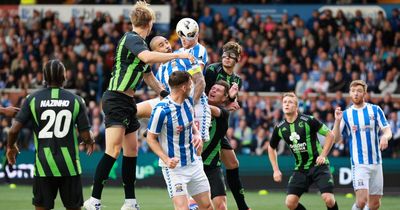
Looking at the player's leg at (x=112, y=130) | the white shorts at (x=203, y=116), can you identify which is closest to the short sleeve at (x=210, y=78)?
the white shorts at (x=203, y=116)

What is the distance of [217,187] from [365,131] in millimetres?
2900

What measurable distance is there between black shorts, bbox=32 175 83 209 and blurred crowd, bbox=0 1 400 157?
11166 mm

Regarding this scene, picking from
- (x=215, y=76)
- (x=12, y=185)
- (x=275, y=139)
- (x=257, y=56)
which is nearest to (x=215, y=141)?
(x=215, y=76)

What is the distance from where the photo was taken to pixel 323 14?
953 inches

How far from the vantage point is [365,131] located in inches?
518

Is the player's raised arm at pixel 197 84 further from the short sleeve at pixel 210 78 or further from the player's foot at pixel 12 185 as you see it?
the player's foot at pixel 12 185

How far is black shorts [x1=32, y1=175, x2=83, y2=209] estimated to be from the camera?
31.3ft

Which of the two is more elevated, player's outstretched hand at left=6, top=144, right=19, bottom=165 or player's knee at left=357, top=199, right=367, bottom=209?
player's outstretched hand at left=6, top=144, right=19, bottom=165

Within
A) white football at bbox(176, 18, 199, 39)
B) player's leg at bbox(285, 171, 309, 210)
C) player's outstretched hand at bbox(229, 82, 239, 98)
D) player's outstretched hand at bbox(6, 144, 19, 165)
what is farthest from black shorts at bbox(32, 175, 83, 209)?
player's leg at bbox(285, 171, 309, 210)

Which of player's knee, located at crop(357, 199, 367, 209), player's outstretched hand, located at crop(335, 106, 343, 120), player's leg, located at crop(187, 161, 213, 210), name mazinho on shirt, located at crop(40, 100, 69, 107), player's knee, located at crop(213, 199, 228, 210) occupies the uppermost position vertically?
name mazinho on shirt, located at crop(40, 100, 69, 107)

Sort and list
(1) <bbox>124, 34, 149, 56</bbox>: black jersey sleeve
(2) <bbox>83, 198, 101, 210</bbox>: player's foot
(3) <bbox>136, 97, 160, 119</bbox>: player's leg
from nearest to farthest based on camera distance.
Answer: (1) <bbox>124, 34, 149, 56</bbox>: black jersey sleeve, (2) <bbox>83, 198, 101, 210</bbox>: player's foot, (3) <bbox>136, 97, 160, 119</bbox>: player's leg

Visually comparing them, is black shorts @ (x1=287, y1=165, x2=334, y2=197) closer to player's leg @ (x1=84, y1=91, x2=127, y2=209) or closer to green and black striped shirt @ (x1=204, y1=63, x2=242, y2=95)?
green and black striped shirt @ (x1=204, y1=63, x2=242, y2=95)

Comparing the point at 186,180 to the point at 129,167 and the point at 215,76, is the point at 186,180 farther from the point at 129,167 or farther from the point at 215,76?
the point at 215,76

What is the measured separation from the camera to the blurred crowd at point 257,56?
2142cm
